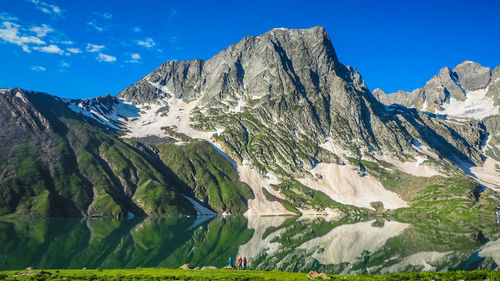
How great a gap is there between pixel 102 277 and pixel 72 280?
13.1ft

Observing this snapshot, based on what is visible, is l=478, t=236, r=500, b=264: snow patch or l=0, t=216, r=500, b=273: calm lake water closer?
l=0, t=216, r=500, b=273: calm lake water

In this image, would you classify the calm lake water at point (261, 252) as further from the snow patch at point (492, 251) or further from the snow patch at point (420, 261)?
the snow patch at point (492, 251)

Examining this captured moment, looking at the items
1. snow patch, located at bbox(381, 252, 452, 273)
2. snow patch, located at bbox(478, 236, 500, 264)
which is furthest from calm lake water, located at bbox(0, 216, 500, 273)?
snow patch, located at bbox(478, 236, 500, 264)

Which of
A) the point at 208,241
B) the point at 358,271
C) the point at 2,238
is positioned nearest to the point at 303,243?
the point at 208,241

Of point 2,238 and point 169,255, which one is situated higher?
point 2,238

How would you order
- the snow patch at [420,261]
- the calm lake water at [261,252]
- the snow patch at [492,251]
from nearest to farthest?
the snow patch at [420,261], the calm lake water at [261,252], the snow patch at [492,251]

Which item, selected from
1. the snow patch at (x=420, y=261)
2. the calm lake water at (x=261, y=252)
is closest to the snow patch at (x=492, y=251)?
the calm lake water at (x=261, y=252)

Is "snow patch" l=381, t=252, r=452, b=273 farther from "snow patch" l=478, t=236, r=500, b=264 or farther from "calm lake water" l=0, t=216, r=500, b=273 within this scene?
"snow patch" l=478, t=236, r=500, b=264

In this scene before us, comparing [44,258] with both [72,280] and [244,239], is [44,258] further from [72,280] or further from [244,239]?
[244,239]

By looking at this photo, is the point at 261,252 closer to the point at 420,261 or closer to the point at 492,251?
the point at 420,261

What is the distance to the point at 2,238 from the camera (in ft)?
348

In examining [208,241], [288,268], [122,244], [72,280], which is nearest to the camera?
[72,280]

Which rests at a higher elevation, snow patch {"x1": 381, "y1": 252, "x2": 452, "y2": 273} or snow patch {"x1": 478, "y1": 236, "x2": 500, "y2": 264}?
snow patch {"x1": 381, "y1": 252, "x2": 452, "y2": 273}

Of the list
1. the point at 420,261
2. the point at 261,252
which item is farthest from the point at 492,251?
the point at 261,252
